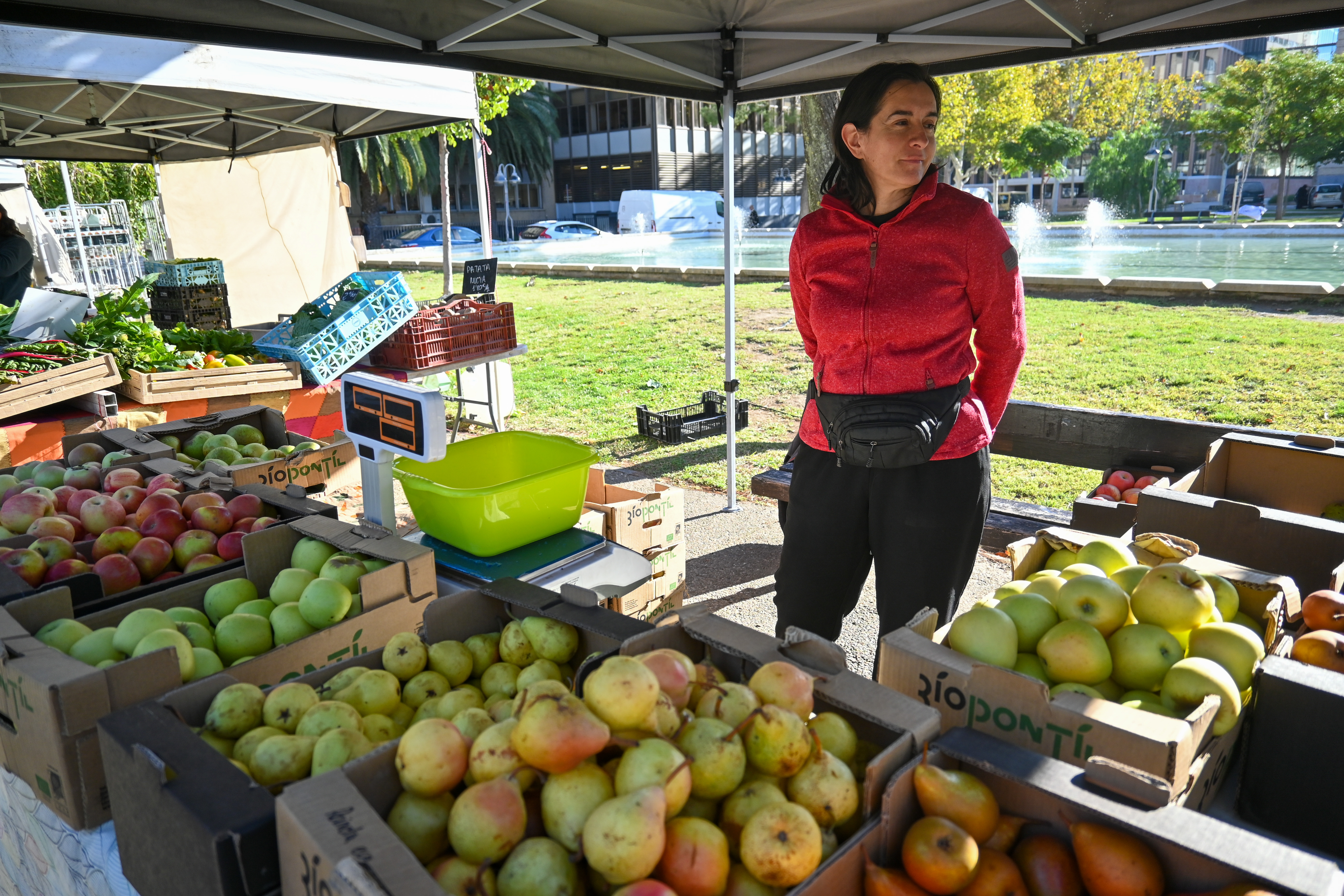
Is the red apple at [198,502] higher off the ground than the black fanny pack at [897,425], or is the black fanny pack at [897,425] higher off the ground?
the black fanny pack at [897,425]

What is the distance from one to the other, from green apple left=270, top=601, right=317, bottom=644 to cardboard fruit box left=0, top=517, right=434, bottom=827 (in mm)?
87

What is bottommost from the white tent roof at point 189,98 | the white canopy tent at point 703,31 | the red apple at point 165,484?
the red apple at point 165,484

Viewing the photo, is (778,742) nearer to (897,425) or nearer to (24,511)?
(897,425)

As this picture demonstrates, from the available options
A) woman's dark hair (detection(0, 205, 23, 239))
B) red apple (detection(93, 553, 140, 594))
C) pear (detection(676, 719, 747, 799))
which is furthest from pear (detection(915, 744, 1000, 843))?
woman's dark hair (detection(0, 205, 23, 239))

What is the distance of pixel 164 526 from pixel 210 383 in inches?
126

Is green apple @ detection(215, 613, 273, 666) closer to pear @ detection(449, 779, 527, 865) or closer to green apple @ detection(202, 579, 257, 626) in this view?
green apple @ detection(202, 579, 257, 626)

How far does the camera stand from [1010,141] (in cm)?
2828

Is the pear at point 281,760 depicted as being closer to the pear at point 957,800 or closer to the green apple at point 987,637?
the pear at point 957,800

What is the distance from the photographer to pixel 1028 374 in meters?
8.56

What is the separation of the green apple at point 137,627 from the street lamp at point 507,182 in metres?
33.8

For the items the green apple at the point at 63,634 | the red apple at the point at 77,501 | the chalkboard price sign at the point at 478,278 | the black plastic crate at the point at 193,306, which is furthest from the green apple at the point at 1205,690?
the black plastic crate at the point at 193,306

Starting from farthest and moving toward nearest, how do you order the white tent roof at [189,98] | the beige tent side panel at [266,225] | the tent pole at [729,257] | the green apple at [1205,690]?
the beige tent side panel at [266,225]
the white tent roof at [189,98]
the tent pole at [729,257]
the green apple at [1205,690]

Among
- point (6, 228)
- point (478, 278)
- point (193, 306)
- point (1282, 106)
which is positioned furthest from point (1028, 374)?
point (1282, 106)

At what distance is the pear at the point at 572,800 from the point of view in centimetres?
107
